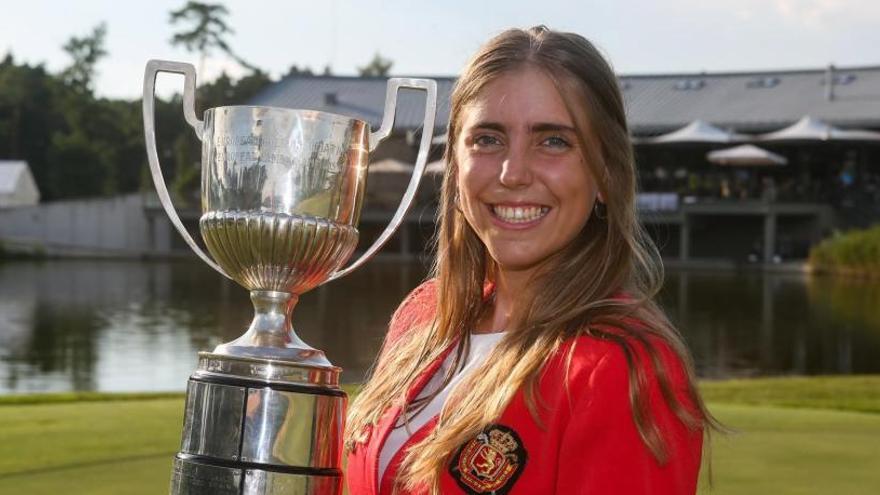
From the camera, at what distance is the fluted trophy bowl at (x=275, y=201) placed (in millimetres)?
2363

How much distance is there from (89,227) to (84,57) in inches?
1035

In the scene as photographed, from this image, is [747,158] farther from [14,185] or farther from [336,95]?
[14,185]

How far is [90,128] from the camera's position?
59.7m

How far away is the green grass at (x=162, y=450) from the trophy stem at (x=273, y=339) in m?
2.18

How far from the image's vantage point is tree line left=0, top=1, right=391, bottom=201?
5575 cm

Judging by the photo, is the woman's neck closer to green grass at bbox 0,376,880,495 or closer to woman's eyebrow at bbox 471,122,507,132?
woman's eyebrow at bbox 471,122,507,132

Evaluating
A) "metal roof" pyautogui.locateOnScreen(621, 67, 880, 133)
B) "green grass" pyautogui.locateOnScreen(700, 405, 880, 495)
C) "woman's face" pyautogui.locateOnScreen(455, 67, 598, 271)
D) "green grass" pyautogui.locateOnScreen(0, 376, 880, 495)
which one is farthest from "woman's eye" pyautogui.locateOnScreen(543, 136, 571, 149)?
"metal roof" pyautogui.locateOnScreen(621, 67, 880, 133)

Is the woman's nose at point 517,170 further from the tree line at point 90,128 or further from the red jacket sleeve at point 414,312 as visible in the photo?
the tree line at point 90,128

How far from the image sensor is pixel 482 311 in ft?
8.35

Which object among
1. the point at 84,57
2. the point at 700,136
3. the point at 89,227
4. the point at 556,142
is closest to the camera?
the point at 556,142

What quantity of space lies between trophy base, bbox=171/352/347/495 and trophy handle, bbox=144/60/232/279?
22 centimetres

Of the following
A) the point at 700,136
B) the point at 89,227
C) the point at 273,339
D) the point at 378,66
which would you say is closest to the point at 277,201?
the point at 273,339

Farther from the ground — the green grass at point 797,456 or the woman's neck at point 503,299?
the woman's neck at point 503,299

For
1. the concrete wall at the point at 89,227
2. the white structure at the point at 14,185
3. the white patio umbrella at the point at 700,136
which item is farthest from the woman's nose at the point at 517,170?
the white structure at the point at 14,185
